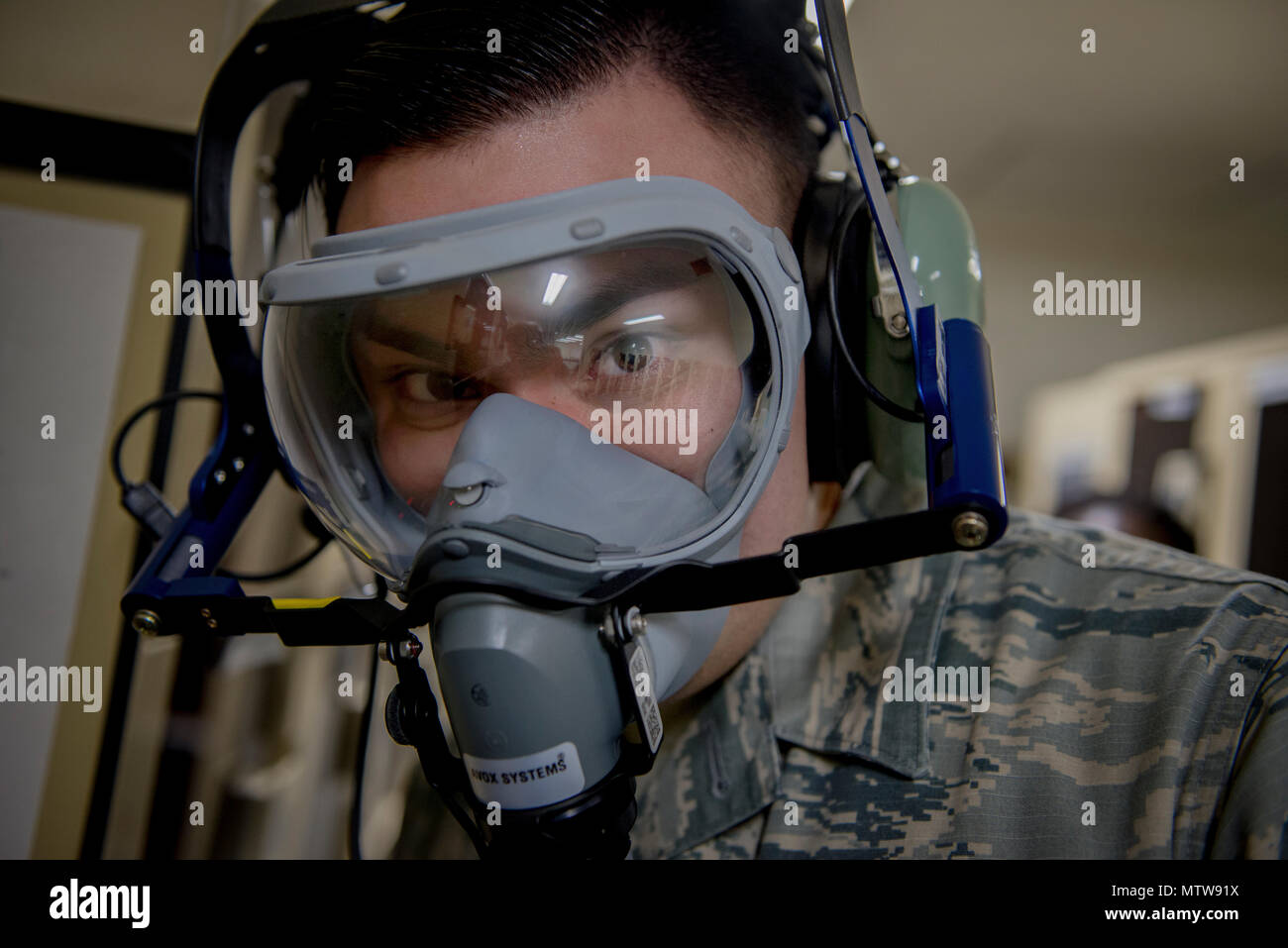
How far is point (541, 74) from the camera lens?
0.80 meters

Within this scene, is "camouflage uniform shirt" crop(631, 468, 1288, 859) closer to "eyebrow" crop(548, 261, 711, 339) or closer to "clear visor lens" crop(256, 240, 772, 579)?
"clear visor lens" crop(256, 240, 772, 579)

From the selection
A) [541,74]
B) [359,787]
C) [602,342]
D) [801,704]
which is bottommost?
[359,787]

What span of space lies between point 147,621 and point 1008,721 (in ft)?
2.65

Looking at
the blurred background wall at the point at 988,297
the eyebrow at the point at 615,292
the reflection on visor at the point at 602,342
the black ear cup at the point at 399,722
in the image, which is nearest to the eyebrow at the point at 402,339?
the reflection on visor at the point at 602,342

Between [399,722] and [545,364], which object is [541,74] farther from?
[399,722]

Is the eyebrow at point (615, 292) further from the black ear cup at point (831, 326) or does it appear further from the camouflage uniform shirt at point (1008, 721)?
the camouflage uniform shirt at point (1008, 721)

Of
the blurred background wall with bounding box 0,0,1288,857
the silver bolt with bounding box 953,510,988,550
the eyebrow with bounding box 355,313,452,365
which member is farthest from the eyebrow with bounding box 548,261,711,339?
the blurred background wall with bounding box 0,0,1288,857

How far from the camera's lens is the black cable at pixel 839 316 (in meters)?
0.75

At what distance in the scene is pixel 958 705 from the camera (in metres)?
0.84

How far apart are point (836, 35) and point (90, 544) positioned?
1.17 metres

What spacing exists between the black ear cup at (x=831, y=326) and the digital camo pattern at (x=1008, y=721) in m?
0.17

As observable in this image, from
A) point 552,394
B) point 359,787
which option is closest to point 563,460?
point 552,394

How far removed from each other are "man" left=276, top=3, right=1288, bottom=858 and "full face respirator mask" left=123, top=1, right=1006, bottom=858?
0.18ft
